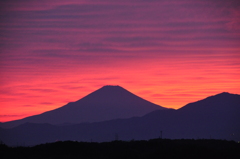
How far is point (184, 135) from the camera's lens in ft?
651

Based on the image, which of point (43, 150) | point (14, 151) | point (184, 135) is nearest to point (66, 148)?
point (43, 150)

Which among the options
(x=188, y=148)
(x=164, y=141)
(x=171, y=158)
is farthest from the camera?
(x=164, y=141)

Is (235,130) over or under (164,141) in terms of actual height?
over

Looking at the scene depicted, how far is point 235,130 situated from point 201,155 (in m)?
174

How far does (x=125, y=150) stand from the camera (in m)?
36.9

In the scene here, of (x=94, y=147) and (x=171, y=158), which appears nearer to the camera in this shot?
(x=171, y=158)

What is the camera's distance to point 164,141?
4206cm

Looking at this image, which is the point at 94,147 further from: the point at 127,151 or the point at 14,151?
the point at 14,151

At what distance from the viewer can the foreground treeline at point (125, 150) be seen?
110 feet

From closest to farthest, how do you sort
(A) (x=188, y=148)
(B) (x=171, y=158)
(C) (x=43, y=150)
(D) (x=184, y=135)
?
(B) (x=171, y=158), (A) (x=188, y=148), (C) (x=43, y=150), (D) (x=184, y=135)

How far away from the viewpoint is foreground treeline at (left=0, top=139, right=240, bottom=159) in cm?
3356

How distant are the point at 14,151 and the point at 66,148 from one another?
462 cm

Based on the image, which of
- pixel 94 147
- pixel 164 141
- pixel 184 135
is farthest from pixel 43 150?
pixel 184 135

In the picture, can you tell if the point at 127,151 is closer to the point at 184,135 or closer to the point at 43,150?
the point at 43,150
